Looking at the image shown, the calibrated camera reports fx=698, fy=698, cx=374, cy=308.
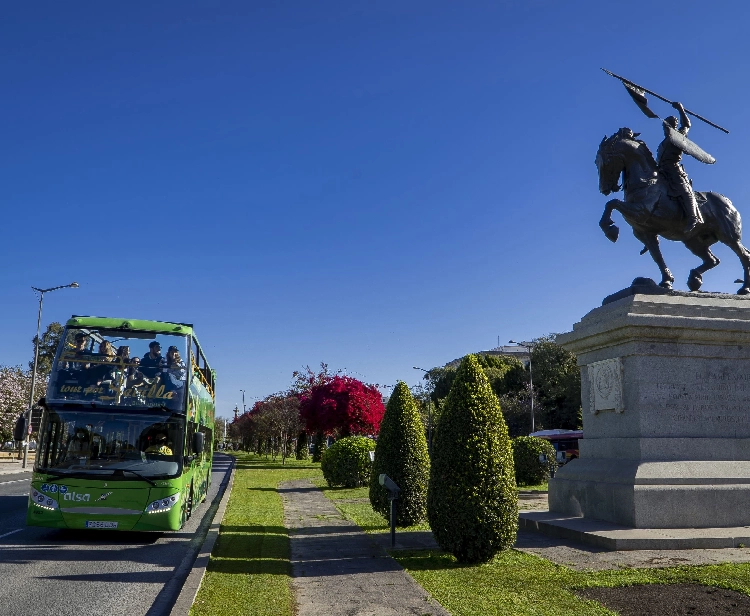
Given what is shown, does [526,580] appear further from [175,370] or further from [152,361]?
[152,361]

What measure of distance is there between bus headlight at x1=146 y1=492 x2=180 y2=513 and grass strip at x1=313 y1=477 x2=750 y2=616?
4379 millimetres

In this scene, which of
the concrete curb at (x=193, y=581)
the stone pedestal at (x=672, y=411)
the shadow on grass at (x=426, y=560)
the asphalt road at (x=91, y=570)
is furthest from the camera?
the stone pedestal at (x=672, y=411)

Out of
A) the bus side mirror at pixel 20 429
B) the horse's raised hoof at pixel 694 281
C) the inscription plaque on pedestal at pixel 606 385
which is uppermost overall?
the horse's raised hoof at pixel 694 281

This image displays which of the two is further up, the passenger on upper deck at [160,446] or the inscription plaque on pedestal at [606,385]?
the inscription plaque on pedestal at [606,385]

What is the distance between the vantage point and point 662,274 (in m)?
12.3

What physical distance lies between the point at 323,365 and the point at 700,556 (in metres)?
37.3

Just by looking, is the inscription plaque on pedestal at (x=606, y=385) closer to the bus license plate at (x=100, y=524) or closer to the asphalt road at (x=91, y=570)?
the asphalt road at (x=91, y=570)

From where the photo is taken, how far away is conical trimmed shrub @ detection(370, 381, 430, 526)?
1316 cm

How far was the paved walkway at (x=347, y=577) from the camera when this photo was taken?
22.2 ft

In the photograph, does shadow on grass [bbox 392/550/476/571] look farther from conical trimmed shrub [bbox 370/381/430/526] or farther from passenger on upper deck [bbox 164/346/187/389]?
passenger on upper deck [bbox 164/346/187/389]

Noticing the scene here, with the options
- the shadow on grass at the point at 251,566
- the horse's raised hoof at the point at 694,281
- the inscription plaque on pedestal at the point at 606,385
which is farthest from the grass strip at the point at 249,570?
the horse's raised hoof at the point at 694,281

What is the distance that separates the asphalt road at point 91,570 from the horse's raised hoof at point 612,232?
28.6 ft

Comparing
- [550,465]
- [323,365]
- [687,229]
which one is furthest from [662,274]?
[323,365]

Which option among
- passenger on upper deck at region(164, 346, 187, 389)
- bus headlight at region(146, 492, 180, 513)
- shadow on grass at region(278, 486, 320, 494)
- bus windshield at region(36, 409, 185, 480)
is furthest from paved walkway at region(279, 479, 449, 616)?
shadow on grass at region(278, 486, 320, 494)
